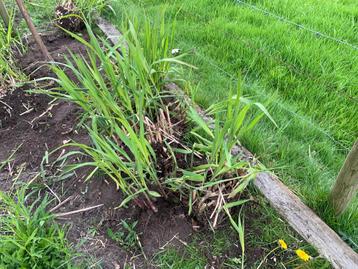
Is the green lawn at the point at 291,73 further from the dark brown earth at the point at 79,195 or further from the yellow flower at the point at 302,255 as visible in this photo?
the dark brown earth at the point at 79,195

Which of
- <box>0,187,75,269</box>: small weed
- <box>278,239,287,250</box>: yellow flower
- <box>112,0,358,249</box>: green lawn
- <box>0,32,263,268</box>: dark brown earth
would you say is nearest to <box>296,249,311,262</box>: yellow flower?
<box>278,239,287,250</box>: yellow flower

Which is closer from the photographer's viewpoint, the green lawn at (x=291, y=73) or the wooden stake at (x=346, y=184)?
the wooden stake at (x=346, y=184)

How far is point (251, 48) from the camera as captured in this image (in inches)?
107

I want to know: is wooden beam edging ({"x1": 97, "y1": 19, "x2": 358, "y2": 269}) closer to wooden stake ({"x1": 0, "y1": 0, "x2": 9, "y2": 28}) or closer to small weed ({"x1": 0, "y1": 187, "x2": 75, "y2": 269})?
small weed ({"x1": 0, "y1": 187, "x2": 75, "y2": 269})

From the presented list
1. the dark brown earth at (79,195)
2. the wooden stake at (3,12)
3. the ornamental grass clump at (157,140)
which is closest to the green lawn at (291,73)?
the ornamental grass clump at (157,140)

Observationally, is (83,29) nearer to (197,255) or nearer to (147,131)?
(147,131)

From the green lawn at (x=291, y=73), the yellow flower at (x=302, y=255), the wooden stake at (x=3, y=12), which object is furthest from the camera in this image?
the wooden stake at (x=3, y=12)

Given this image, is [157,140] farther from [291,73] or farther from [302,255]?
[291,73]

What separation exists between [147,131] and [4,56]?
160cm

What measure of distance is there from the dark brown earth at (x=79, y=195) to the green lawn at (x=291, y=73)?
1.89 ft

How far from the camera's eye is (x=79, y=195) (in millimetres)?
1671

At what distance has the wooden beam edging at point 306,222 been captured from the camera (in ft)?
4.39

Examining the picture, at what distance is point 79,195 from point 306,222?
3.48ft

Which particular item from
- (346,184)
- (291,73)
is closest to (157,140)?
(346,184)
